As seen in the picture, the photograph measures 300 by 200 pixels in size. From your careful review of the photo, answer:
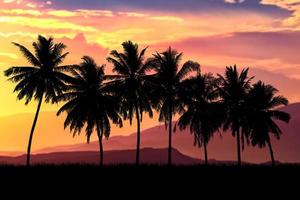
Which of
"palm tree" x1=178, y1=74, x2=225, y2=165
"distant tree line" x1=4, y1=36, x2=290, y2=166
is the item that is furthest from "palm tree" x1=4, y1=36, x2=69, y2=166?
"palm tree" x1=178, y1=74, x2=225, y2=165

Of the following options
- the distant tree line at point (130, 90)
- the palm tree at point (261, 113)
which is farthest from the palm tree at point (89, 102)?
the palm tree at point (261, 113)

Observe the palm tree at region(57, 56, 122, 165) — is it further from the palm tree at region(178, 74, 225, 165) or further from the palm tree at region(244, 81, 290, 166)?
the palm tree at region(244, 81, 290, 166)

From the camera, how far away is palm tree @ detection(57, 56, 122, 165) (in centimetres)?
6166

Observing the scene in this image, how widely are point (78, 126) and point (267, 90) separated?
Result: 27.0 m

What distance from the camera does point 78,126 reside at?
202 ft

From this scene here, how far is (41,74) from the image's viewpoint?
59.1 metres

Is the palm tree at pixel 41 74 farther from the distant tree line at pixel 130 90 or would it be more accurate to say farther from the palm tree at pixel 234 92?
the palm tree at pixel 234 92

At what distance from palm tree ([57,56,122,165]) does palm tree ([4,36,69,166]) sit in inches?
78.1

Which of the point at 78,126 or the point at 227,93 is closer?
the point at 78,126
